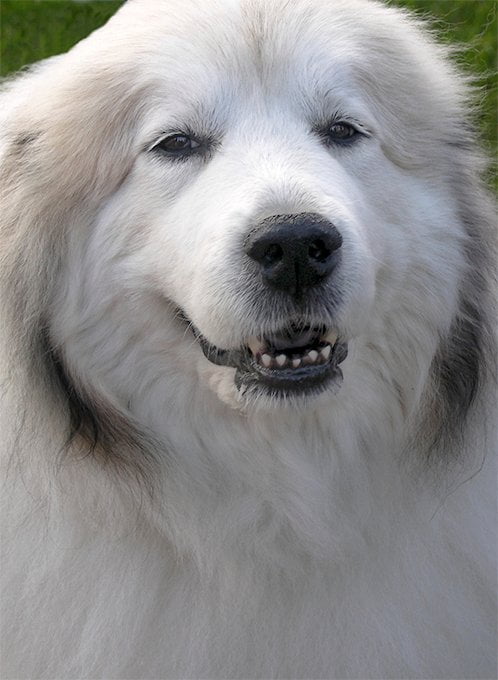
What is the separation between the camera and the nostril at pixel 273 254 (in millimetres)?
2539

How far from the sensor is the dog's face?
2609mm

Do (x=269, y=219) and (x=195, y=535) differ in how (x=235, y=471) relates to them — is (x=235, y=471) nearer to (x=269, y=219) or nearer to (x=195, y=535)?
(x=195, y=535)

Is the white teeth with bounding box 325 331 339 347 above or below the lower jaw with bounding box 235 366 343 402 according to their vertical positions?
above

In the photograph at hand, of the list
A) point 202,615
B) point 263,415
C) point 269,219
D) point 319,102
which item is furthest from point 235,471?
point 319,102

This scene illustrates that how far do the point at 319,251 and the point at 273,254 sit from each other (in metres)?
0.10

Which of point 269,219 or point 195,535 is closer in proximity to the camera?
point 269,219

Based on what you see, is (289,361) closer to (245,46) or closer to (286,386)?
(286,386)

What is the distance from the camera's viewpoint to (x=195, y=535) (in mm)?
2939

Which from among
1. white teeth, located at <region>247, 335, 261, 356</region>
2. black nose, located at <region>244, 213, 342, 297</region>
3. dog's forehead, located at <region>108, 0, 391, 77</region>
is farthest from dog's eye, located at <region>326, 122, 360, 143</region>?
white teeth, located at <region>247, 335, 261, 356</region>

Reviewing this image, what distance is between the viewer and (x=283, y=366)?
2.75 meters

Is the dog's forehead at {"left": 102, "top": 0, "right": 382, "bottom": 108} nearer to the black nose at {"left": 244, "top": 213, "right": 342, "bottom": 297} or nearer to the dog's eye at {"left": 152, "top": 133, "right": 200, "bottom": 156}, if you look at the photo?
the dog's eye at {"left": 152, "top": 133, "right": 200, "bottom": 156}

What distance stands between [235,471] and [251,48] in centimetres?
104

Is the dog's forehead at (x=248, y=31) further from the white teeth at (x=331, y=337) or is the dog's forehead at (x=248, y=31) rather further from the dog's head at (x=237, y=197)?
the white teeth at (x=331, y=337)

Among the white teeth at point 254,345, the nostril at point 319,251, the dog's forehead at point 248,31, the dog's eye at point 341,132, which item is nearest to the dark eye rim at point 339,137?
the dog's eye at point 341,132
